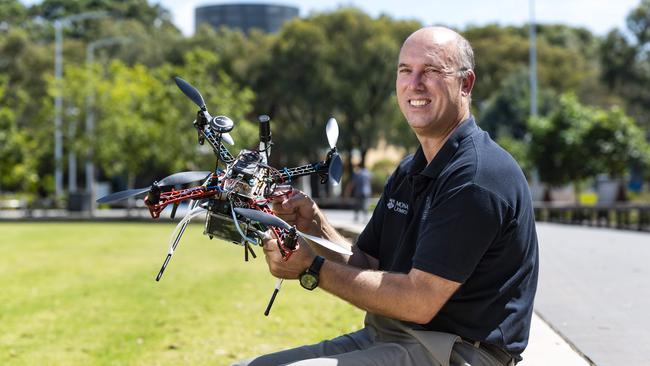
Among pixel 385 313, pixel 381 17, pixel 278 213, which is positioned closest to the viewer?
pixel 385 313

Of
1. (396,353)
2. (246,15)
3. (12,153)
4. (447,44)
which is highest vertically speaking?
(246,15)

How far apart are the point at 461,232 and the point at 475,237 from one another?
2.0 inches

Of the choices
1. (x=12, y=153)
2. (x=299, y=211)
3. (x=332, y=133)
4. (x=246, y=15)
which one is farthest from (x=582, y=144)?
(x=246, y=15)

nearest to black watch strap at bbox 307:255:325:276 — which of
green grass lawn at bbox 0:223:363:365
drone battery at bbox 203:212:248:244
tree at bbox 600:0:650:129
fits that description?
drone battery at bbox 203:212:248:244

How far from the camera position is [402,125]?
54.0m

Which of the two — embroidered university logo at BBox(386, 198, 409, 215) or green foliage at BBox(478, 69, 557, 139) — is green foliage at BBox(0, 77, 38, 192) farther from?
embroidered university logo at BBox(386, 198, 409, 215)

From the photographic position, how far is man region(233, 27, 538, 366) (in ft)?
10.0

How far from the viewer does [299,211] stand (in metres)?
3.74

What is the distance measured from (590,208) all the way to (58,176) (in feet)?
99.2

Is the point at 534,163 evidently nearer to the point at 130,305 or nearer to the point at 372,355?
the point at 130,305

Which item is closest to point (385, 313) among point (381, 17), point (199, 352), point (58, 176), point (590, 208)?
point (199, 352)

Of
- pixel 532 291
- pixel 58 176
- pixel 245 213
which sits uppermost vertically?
pixel 245 213

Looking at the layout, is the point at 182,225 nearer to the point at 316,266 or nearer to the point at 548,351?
the point at 316,266

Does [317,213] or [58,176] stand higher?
[317,213]
